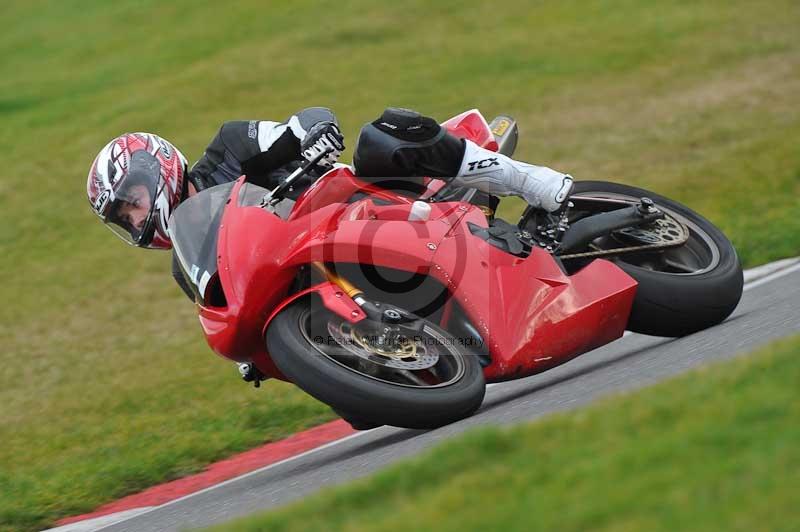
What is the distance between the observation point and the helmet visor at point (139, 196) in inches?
229

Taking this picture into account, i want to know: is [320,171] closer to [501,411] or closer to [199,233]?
[199,233]

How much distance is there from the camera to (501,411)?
17.7 ft

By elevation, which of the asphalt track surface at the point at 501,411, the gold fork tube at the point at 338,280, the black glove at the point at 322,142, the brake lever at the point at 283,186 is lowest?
the asphalt track surface at the point at 501,411

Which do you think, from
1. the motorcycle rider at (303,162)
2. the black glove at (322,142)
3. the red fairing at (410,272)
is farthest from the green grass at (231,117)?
the black glove at (322,142)

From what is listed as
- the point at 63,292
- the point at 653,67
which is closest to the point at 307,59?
the point at 653,67

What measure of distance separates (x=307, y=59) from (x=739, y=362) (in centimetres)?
1837

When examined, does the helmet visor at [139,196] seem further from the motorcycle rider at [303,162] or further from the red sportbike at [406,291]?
the red sportbike at [406,291]

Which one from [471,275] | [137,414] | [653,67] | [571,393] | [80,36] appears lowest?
[80,36]

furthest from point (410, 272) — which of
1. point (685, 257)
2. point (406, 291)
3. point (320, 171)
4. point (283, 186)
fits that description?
point (685, 257)

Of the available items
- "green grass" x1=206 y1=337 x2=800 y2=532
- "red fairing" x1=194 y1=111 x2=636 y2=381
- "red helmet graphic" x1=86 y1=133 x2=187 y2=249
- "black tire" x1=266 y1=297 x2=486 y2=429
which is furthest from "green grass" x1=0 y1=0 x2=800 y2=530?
"green grass" x1=206 y1=337 x2=800 y2=532

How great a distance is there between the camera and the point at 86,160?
1831 cm

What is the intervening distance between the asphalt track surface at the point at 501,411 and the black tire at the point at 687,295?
0.08m

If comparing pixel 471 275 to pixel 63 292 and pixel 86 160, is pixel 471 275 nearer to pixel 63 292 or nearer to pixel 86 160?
pixel 63 292

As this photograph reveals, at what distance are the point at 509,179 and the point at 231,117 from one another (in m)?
14.6
